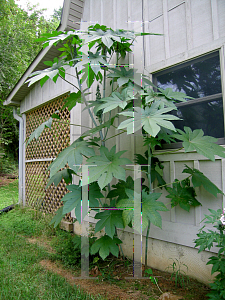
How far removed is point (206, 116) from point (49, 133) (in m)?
3.89

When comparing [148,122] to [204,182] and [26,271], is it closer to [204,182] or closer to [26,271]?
[204,182]

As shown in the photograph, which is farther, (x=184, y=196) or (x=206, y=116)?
(x=206, y=116)

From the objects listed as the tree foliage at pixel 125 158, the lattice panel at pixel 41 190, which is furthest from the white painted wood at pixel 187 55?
the lattice panel at pixel 41 190

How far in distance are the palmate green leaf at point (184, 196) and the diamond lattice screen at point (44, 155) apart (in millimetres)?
2612

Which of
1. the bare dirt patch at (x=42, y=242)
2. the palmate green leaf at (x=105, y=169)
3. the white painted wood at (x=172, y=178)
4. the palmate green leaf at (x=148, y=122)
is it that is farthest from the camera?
the bare dirt patch at (x=42, y=242)

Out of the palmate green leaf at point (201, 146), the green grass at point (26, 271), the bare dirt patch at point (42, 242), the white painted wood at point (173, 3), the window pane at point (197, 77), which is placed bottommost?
the bare dirt patch at point (42, 242)

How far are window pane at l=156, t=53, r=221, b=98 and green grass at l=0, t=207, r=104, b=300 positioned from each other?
2198mm

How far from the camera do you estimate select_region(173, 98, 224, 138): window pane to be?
2.13 m

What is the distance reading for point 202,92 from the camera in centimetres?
227

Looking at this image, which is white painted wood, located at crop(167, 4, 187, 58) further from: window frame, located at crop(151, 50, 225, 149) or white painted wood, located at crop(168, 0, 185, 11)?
window frame, located at crop(151, 50, 225, 149)

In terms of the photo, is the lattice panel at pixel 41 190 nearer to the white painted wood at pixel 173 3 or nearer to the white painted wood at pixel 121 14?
the white painted wood at pixel 121 14

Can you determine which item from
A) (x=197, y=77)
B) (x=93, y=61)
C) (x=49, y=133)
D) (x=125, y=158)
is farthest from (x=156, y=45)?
(x=49, y=133)

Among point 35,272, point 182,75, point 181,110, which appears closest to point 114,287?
point 35,272

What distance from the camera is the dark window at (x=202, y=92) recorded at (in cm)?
215
